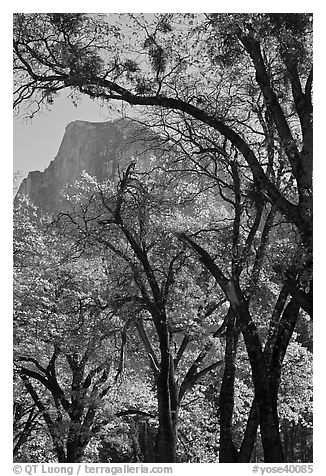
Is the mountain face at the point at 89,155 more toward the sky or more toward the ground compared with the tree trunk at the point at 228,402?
more toward the sky

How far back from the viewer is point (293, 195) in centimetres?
415

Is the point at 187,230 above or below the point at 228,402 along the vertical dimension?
above

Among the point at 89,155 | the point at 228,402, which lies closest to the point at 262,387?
the point at 228,402

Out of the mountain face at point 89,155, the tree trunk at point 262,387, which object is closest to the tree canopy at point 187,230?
the tree trunk at point 262,387

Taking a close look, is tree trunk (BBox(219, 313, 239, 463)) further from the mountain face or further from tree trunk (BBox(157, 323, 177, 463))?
the mountain face

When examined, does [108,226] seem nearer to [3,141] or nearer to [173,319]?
[173,319]

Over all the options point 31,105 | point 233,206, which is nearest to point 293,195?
point 233,206

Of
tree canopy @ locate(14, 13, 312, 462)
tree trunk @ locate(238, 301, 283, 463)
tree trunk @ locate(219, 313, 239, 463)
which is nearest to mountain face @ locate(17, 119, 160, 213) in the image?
tree canopy @ locate(14, 13, 312, 462)

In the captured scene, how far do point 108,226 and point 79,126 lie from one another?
4.39ft

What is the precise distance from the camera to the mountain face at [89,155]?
549cm

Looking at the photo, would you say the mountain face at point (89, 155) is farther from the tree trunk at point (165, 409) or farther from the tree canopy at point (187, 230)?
the tree trunk at point (165, 409)

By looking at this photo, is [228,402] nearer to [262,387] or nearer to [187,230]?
[262,387]

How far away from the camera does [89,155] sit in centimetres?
614

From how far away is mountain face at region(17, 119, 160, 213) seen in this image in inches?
216
